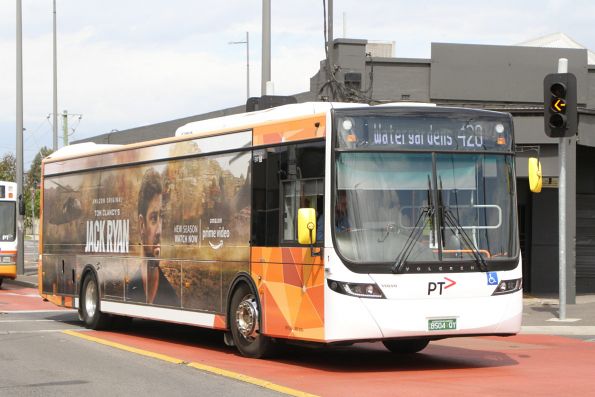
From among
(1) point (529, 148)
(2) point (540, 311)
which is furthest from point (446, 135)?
(1) point (529, 148)

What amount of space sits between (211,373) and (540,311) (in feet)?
37.6

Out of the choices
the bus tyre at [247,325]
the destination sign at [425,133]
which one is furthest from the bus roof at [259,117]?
the bus tyre at [247,325]

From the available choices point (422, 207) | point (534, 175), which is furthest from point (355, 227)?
point (534, 175)

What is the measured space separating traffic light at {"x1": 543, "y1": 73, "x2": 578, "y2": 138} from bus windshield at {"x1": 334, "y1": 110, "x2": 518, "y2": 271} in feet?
21.5

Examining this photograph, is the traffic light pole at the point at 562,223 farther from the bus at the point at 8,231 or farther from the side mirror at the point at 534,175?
the bus at the point at 8,231

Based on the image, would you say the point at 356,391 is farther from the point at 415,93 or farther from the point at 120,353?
the point at 415,93

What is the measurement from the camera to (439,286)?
1240 cm

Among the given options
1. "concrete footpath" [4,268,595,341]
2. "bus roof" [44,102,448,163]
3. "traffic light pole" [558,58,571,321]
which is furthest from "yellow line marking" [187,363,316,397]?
"traffic light pole" [558,58,571,321]

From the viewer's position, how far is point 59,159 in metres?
21.1

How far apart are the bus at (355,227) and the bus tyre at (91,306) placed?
3971 mm

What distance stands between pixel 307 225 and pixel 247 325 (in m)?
2.38

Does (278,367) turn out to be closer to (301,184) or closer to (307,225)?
(307,225)

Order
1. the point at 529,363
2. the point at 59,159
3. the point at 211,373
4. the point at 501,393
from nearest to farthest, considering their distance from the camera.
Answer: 1. the point at 501,393
2. the point at 211,373
3. the point at 529,363
4. the point at 59,159

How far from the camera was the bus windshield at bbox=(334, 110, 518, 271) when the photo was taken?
1230 cm
